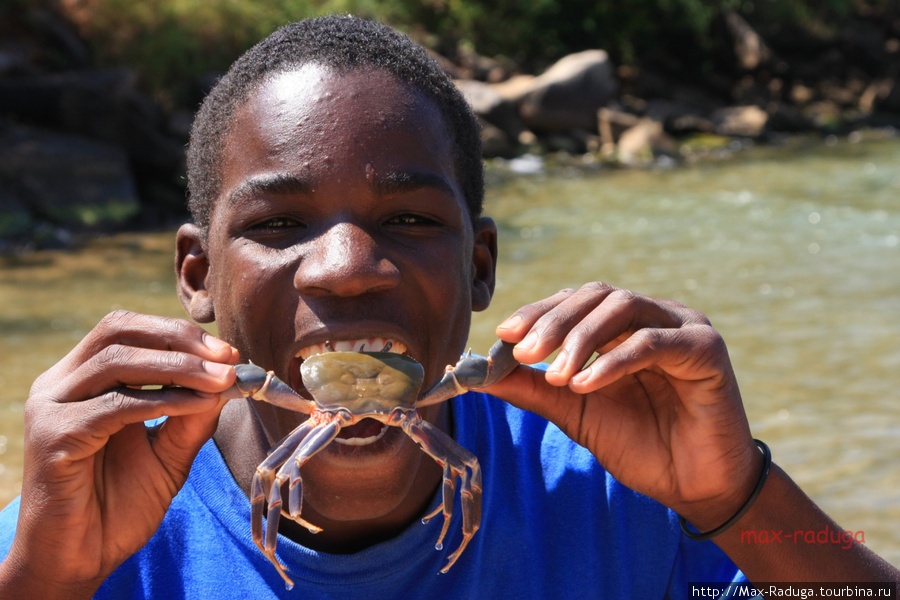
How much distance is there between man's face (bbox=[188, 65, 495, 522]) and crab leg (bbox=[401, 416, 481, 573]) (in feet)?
0.55

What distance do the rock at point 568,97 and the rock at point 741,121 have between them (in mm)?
2688

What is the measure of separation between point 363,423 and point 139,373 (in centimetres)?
52

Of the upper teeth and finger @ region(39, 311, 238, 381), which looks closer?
finger @ region(39, 311, 238, 381)

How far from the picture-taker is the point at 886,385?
7.04m

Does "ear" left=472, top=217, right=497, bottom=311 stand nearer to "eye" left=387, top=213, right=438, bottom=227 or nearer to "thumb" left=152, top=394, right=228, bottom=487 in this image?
"eye" left=387, top=213, right=438, bottom=227

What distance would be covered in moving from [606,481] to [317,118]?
1.20m

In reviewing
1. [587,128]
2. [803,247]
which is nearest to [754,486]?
[803,247]

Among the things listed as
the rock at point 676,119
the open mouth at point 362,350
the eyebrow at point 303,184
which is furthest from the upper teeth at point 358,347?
the rock at point 676,119

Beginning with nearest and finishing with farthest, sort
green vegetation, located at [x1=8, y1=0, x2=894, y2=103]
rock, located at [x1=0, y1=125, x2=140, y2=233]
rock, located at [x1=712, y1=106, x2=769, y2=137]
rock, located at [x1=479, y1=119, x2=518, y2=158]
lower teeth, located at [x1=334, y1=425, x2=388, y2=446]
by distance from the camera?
lower teeth, located at [x1=334, y1=425, x2=388, y2=446] < rock, located at [x1=0, y1=125, x2=140, y2=233] < green vegetation, located at [x1=8, y1=0, x2=894, y2=103] < rock, located at [x1=479, y1=119, x2=518, y2=158] < rock, located at [x1=712, y1=106, x2=769, y2=137]

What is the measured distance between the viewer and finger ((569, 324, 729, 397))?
1969 millimetres

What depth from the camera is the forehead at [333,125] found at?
2180 mm

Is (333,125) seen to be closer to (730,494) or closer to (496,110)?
(730,494)

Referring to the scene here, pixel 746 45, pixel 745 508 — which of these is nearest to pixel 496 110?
pixel 746 45

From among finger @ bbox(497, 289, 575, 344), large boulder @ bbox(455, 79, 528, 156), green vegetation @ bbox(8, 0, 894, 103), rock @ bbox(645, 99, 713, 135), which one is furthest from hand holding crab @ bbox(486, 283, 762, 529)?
rock @ bbox(645, 99, 713, 135)
